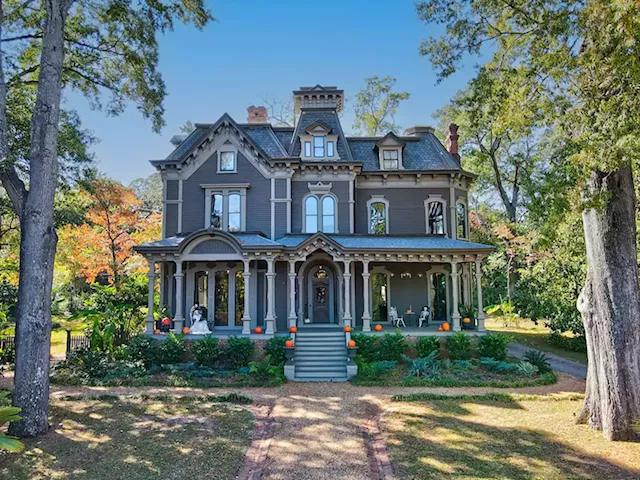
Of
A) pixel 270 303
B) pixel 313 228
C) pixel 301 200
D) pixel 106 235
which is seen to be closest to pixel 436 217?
pixel 313 228

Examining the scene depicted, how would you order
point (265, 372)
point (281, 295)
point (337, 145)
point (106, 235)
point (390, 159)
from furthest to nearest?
1. point (106, 235)
2. point (390, 159)
3. point (337, 145)
4. point (281, 295)
5. point (265, 372)

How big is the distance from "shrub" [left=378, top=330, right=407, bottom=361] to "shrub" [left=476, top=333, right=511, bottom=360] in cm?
295

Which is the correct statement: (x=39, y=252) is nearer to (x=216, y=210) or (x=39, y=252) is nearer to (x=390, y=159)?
(x=216, y=210)

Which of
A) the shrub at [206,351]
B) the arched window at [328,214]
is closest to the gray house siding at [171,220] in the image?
the shrub at [206,351]

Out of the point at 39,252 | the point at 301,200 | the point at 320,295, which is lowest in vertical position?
the point at 320,295

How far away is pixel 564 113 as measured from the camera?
8.43 metres

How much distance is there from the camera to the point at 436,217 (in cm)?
1927

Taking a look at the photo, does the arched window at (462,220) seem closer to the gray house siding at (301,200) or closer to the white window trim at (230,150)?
the gray house siding at (301,200)

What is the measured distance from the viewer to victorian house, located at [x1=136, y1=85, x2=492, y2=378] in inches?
637

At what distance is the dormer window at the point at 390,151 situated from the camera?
63.6ft

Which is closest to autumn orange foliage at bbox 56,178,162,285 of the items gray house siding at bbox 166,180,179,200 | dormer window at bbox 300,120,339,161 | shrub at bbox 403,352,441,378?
gray house siding at bbox 166,180,179,200

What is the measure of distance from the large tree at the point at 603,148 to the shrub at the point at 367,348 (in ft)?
22.0

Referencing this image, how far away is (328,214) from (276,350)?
7006 millimetres

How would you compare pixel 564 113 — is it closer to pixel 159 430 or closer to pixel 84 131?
pixel 159 430
